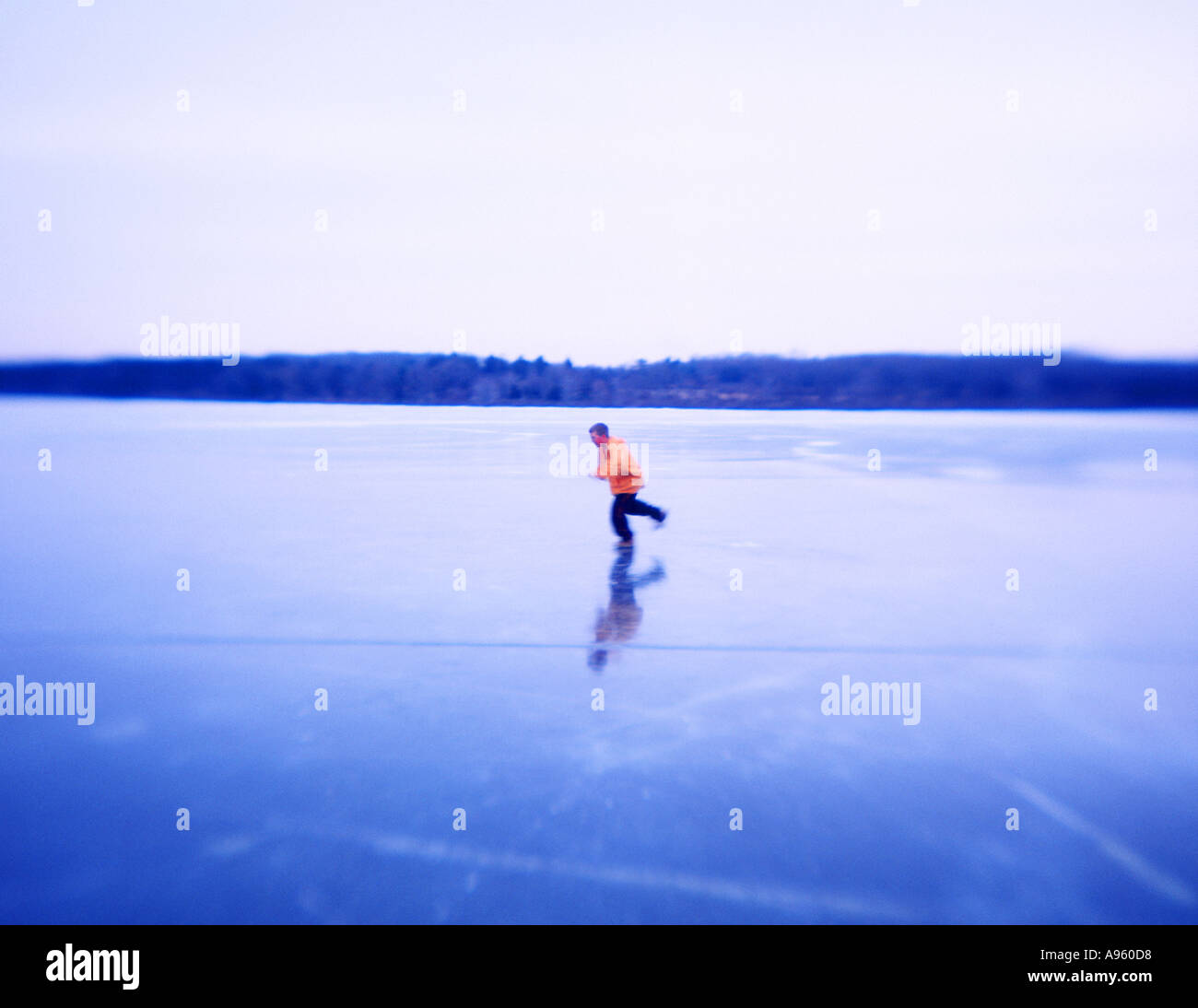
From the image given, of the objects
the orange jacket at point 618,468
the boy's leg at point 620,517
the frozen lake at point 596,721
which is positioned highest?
the orange jacket at point 618,468

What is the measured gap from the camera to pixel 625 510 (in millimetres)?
7758

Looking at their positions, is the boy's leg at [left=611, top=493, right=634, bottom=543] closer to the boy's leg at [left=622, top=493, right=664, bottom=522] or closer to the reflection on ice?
the boy's leg at [left=622, top=493, right=664, bottom=522]

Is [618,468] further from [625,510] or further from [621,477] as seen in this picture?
[625,510]

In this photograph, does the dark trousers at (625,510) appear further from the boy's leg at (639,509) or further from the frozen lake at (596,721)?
the frozen lake at (596,721)

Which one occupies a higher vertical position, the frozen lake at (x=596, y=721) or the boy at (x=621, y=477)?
the boy at (x=621, y=477)

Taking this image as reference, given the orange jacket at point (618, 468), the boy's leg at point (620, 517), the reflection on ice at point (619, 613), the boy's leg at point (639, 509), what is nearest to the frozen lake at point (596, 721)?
the reflection on ice at point (619, 613)

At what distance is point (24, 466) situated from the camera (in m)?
14.1

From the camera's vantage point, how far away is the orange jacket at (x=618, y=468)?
7469 millimetres

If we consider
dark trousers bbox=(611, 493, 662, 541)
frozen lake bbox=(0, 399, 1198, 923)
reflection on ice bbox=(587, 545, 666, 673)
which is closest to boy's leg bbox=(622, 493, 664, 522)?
dark trousers bbox=(611, 493, 662, 541)

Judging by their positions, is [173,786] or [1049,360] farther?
[1049,360]

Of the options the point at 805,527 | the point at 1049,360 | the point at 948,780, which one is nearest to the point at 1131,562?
the point at 805,527
